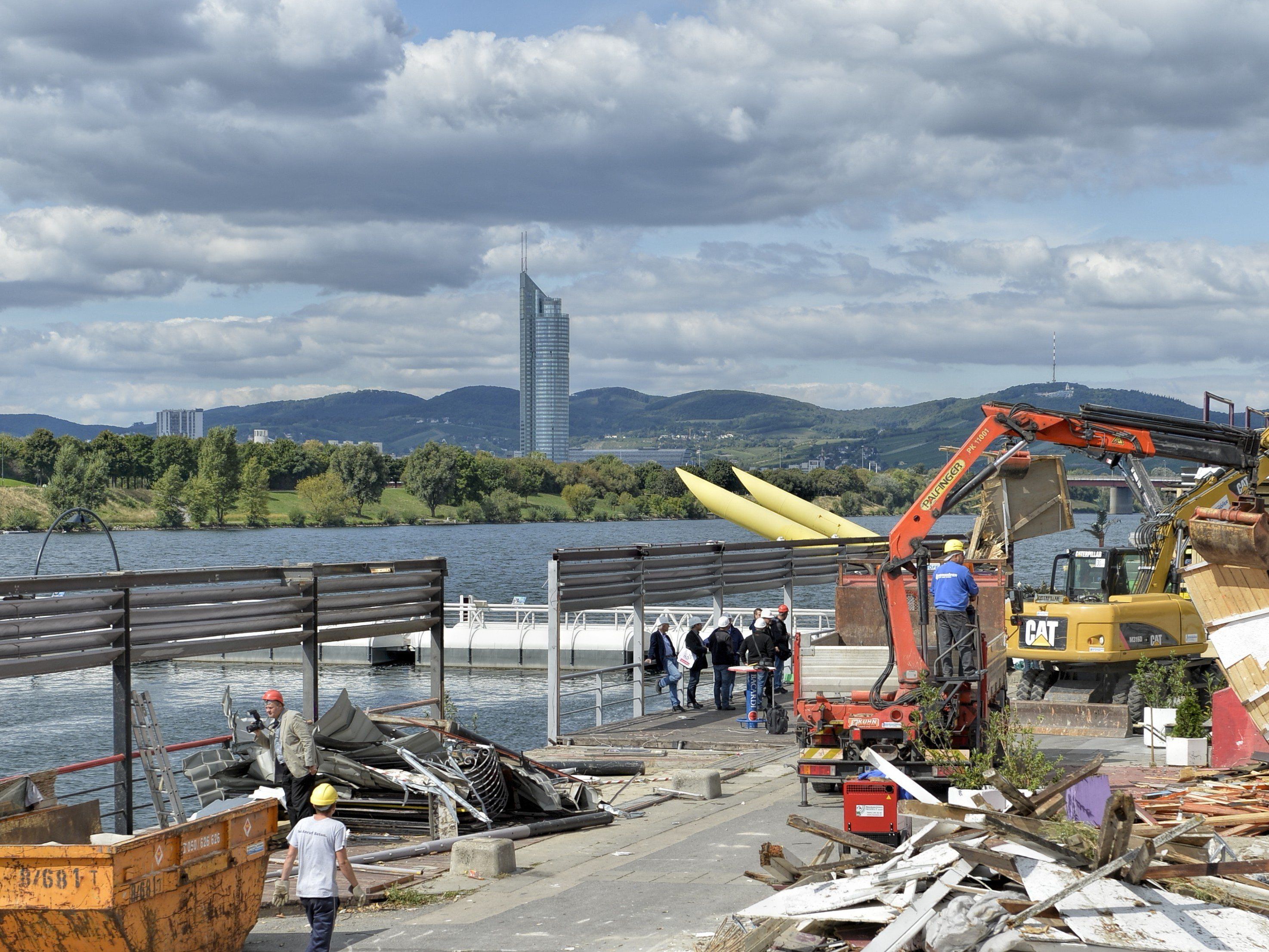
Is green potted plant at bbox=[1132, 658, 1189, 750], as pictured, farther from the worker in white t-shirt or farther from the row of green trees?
the row of green trees

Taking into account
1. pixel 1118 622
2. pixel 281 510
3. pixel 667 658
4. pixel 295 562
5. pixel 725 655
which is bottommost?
pixel 667 658

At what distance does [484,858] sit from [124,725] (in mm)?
3648

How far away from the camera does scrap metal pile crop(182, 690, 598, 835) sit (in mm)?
14273

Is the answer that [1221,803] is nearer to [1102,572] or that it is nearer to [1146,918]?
[1146,918]

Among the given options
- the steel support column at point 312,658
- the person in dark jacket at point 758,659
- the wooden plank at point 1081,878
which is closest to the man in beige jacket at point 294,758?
the steel support column at point 312,658

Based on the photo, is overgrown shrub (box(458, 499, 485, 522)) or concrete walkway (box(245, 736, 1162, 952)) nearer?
concrete walkway (box(245, 736, 1162, 952))

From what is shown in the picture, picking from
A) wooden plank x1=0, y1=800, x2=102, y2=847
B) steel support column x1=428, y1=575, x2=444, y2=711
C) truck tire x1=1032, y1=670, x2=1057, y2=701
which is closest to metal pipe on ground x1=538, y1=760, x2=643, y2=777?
steel support column x1=428, y1=575, x2=444, y2=711

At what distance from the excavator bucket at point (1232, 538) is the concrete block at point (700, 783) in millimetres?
6157

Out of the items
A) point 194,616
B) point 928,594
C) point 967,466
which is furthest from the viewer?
point 967,466

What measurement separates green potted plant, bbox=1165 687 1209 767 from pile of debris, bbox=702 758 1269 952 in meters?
6.48

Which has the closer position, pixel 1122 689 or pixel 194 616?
pixel 194 616

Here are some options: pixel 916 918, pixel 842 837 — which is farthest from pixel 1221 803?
pixel 916 918

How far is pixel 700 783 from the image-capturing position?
52.6 feet

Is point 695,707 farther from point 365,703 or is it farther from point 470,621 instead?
point 470,621
